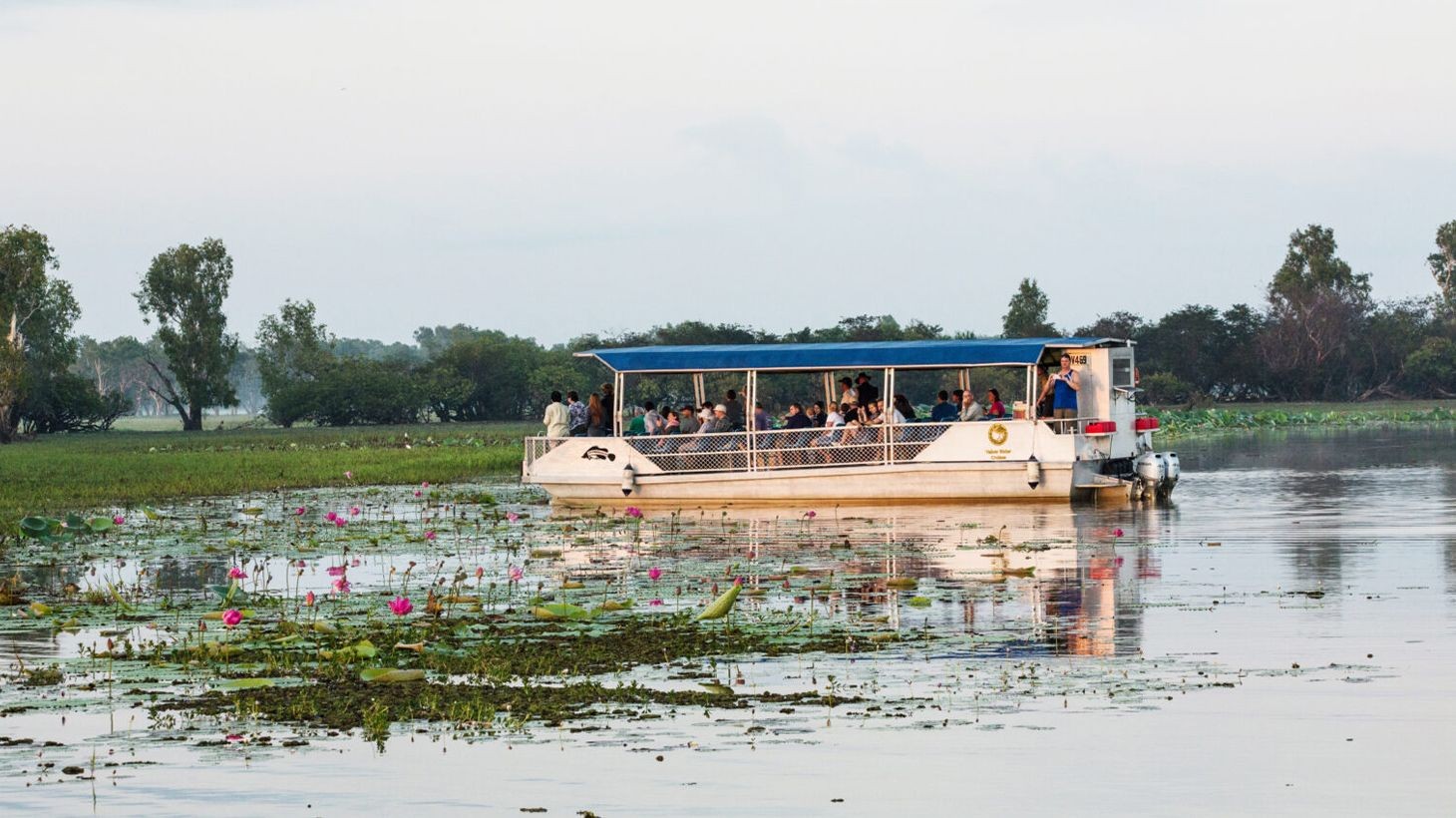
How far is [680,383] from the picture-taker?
129 ft

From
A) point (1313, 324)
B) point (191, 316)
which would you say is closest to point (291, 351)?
point (191, 316)

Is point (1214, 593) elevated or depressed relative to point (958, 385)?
depressed

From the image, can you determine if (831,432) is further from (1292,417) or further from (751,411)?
(1292,417)

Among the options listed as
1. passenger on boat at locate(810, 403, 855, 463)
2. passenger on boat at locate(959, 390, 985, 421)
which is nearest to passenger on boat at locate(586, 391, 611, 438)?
passenger on boat at locate(810, 403, 855, 463)

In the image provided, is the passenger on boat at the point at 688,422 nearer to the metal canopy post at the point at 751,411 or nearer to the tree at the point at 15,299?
the metal canopy post at the point at 751,411

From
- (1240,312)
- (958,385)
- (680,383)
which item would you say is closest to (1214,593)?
(958,385)

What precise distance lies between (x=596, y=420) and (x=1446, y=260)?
10251 centimetres

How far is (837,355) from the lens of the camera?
2730cm

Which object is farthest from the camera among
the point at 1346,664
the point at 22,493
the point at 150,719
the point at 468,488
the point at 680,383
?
the point at 680,383

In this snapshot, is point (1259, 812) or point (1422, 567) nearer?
point (1259, 812)

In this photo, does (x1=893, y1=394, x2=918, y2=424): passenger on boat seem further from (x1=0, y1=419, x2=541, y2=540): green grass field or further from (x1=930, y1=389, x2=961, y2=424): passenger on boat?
(x1=0, y1=419, x2=541, y2=540): green grass field

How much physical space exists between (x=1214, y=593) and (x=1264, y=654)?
138 inches

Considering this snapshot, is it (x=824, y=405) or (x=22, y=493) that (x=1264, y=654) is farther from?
(x=22, y=493)

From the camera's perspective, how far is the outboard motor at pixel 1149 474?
27344mm
